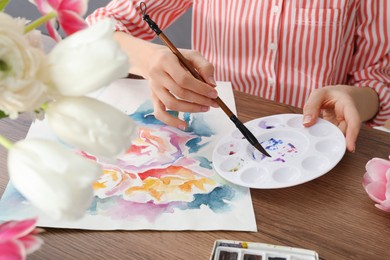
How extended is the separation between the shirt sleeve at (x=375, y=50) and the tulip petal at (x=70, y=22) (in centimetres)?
70

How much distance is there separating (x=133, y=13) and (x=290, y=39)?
30 centimetres

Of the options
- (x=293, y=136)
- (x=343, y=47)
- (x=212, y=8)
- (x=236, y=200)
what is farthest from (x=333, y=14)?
(x=236, y=200)

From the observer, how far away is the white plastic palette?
0.61 m

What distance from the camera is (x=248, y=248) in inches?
20.4

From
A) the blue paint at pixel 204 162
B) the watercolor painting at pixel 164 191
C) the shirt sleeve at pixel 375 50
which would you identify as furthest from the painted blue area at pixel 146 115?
the shirt sleeve at pixel 375 50

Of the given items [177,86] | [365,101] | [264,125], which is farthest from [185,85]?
[365,101]

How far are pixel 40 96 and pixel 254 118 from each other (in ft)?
1.59

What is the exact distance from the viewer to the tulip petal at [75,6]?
0.32 metres

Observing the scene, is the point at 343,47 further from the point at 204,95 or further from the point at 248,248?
the point at 248,248

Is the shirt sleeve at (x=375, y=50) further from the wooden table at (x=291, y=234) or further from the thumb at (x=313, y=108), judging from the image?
the wooden table at (x=291, y=234)

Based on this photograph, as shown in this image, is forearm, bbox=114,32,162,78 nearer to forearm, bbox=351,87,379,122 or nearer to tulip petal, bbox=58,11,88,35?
forearm, bbox=351,87,379,122

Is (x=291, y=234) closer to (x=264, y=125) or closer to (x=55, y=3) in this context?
(x=264, y=125)

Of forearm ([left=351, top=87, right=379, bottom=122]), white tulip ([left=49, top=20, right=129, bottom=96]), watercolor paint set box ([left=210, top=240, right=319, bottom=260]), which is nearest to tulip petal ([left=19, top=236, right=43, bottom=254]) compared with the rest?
white tulip ([left=49, top=20, right=129, bottom=96])

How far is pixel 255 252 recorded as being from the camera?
1.69ft
